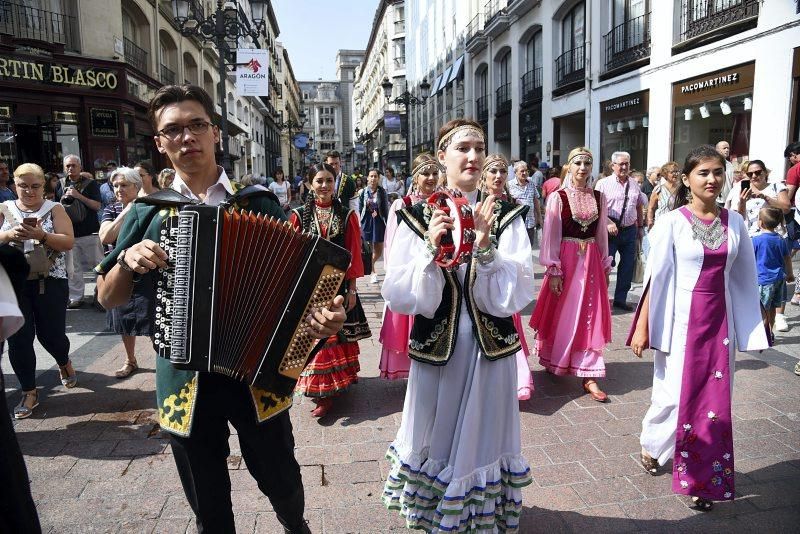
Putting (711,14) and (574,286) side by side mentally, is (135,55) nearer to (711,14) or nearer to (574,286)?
(711,14)

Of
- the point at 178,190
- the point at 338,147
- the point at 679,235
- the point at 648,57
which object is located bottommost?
the point at 679,235

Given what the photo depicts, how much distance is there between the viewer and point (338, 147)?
120 m

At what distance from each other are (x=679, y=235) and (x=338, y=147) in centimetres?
12035

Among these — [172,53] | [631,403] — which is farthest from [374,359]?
[172,53]

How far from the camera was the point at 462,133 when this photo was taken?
2.54 meters

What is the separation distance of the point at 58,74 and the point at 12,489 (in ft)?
48.3

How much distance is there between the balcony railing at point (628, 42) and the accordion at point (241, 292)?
14.6 meters

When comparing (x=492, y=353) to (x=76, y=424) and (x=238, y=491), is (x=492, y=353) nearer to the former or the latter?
(x=238, y=491)

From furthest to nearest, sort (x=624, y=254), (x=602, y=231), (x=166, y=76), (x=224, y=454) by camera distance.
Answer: (x=166, y=76) → (x=624, y=254) → (x=602, y=231) → (x=224, y=454)

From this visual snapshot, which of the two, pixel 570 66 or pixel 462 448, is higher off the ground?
pixel 570 66

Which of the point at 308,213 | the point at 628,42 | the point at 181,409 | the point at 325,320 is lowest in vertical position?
the point at 181,409

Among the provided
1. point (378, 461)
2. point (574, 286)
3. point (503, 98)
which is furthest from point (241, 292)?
point (503, 98)

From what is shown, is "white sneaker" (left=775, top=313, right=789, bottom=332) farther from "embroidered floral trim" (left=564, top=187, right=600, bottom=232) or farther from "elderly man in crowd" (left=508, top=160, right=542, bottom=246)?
"elderly man in crowd" (left=508, top=160, right=542, bottom=246)

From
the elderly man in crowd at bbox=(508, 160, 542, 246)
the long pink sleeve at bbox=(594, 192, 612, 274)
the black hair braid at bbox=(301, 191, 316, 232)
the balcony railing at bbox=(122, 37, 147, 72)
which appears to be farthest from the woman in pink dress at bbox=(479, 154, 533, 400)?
the balcony railing at bbox=(122, 37, 147, 72)
